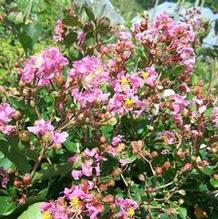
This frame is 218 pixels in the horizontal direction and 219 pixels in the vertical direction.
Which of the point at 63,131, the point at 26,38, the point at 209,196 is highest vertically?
the point at 26,38

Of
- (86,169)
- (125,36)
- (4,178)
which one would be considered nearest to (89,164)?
(86,169)

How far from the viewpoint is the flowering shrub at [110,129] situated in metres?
1.40

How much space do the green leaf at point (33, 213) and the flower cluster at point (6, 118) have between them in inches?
7.3

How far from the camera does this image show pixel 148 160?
1.65 meters

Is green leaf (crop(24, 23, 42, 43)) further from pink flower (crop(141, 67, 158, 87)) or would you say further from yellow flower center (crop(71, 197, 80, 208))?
yellow flower center (crop(71, 197, 80, 208))

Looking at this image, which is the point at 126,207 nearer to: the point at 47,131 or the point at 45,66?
the point at 47,131

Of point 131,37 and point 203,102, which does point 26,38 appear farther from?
point 203,102

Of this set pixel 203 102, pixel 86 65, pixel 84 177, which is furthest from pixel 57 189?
pixel 203 102

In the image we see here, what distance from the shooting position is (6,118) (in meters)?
1.41

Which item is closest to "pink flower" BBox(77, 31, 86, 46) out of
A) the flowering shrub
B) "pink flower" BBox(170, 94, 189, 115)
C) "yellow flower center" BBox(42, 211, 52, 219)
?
the flowering shrub

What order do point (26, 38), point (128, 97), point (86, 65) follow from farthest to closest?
point (26, 38)
point (128, 97)
point (86, 65)

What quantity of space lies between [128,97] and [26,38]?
0.37 metres

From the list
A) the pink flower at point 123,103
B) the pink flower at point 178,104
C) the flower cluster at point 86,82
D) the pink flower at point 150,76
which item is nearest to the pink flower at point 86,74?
the flower cluster at point 86,82

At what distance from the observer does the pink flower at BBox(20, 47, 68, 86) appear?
140 cm
